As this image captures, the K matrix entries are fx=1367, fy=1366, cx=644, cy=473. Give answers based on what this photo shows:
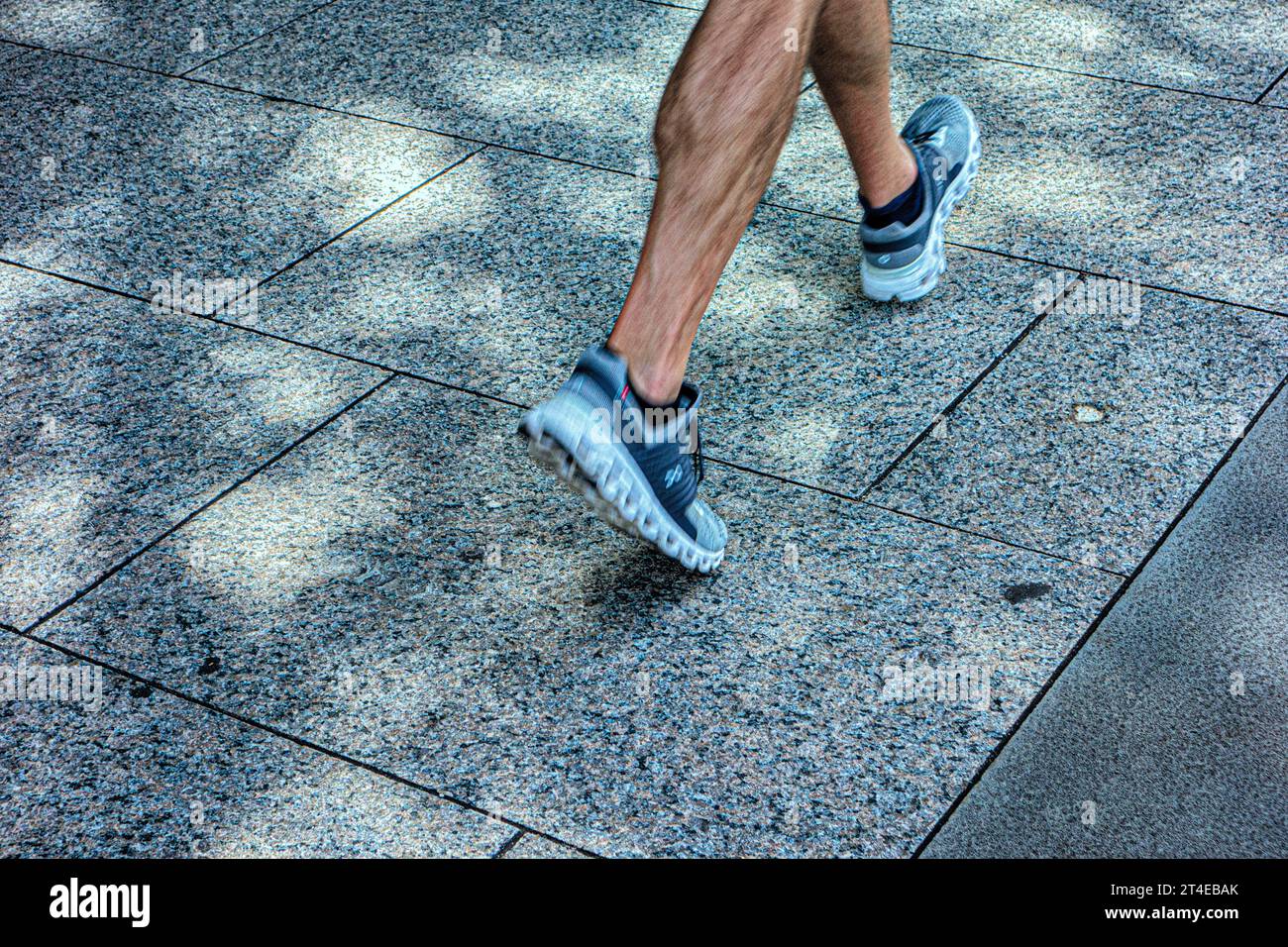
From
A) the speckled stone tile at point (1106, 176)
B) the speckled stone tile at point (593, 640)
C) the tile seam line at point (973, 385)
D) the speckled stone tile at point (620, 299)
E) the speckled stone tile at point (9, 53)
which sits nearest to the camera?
the speckled stone tile at point (593, 640)

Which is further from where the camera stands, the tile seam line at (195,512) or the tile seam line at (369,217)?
the tile seam line at (369,217)

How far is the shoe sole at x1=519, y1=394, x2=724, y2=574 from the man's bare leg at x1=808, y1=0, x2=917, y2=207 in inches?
53.1

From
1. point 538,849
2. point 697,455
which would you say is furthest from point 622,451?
point 538,849

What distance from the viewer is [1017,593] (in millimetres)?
2654

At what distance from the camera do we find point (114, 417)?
3172 millimetres

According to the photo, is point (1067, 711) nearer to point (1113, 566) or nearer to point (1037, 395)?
point (1113, 566)

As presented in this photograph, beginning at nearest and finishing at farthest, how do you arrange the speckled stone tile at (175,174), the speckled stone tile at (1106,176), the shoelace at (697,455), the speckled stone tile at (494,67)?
the shoelace at (697,455)
the speckled stone tile at (1106,176)
the speckled stone tile at (175,174)
the speckled stone tile at (494,67)

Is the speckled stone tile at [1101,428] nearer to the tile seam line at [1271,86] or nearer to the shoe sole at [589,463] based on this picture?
the shoe sole at [589,463]

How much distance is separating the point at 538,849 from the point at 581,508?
0.92 meters

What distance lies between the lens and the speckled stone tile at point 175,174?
3793mm

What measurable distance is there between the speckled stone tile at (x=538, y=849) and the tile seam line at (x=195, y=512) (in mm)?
1095

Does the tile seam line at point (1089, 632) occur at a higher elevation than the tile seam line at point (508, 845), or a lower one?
higher

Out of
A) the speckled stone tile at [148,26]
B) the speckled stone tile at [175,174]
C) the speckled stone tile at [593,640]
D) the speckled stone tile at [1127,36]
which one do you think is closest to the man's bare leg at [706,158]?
the speckled stone tile at [593,640]

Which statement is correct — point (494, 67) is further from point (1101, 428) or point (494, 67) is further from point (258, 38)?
point (1101, 428)
